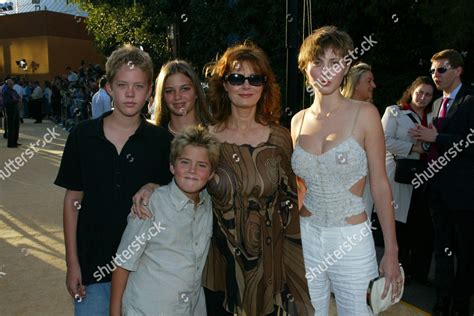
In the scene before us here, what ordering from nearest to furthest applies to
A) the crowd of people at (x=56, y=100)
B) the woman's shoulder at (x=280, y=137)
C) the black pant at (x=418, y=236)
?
the woman's shoulder at (x=280, y=137)
the black pant at (x=418, y=236)
the crowd of people at (x=56, y=100)

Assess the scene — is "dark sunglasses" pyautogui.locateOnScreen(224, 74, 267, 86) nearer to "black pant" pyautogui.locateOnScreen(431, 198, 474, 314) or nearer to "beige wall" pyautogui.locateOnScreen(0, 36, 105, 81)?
"black pant" pyautogui.locateOnScreen(431, 198, 474, 314)

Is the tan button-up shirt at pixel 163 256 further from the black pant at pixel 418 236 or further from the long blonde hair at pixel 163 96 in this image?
the black pant at pixel 418 236

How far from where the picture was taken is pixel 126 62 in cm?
241

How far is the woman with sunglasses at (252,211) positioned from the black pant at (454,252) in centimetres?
178

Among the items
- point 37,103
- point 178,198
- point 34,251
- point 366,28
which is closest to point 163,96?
point 178,198

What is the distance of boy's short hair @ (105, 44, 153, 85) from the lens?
2.41m

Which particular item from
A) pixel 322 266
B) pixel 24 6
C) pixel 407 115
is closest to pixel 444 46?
pixel 407 115

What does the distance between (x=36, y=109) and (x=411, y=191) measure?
2018 centimetres

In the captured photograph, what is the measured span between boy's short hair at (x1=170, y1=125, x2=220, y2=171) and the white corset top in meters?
0.41

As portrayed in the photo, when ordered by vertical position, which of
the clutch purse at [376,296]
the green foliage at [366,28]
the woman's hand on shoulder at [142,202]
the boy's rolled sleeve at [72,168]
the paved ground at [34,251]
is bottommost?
the paved ground at [34,251]

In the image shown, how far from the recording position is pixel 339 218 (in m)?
2.42

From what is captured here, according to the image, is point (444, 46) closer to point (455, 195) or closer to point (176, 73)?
point (455, 195)

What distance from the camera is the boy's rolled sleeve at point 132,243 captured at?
224 cm

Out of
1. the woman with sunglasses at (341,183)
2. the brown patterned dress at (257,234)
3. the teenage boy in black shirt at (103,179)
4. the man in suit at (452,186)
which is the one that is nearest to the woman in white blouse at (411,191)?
the man in suit at (452,186)
